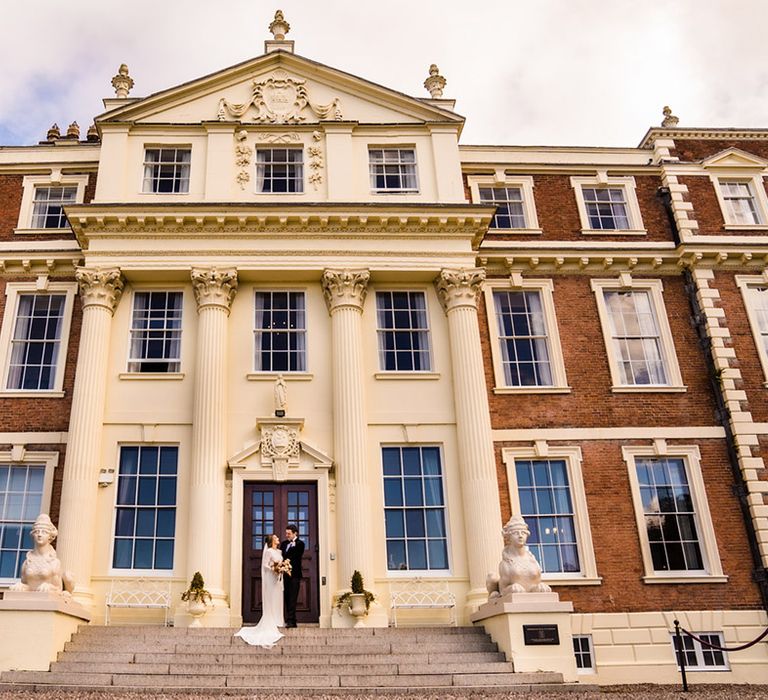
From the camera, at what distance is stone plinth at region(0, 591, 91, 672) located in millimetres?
13125

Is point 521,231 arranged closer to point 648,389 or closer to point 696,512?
point 648,389

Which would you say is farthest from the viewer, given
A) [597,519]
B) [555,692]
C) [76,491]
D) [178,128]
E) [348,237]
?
[178,128]

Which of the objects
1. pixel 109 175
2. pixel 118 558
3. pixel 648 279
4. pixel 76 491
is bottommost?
pixel 118 558

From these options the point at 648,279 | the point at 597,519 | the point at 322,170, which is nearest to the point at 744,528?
the point at 597,519

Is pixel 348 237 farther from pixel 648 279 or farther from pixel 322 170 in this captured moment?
pixel 648 279

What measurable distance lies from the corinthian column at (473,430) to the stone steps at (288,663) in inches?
89.8

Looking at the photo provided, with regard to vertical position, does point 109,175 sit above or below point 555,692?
above

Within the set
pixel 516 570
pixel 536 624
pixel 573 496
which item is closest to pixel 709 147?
pixel 573 496

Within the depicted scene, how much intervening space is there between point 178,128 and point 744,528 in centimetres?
1785

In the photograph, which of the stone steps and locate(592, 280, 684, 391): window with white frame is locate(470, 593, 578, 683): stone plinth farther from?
locate(592, 280, 684, 391): window with white frame

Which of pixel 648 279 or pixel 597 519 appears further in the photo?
pixel 648 279

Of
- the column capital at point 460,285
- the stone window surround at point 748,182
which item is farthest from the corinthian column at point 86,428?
the stone window surround at point 748,182

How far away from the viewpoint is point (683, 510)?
61.9ft

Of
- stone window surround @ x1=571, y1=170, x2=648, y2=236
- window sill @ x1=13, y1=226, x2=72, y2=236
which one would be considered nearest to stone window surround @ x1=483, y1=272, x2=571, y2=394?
stone window surround @ x1=571, y1=170, x2=648, y2=236
